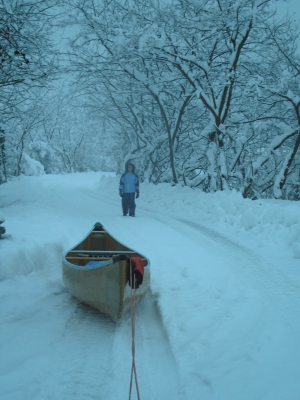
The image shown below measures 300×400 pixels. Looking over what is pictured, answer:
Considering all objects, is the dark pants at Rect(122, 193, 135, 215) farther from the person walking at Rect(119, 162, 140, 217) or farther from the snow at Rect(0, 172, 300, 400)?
the snow at Rect(0, 172, 300, 400)

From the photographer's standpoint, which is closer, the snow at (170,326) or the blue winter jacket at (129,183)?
the snow at (170,326)

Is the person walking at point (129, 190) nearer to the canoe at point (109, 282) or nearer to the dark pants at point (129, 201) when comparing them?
the dark pants at point (129, 201)

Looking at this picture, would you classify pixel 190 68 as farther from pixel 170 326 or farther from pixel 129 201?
pixel 170 326

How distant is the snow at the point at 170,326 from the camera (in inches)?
97.7

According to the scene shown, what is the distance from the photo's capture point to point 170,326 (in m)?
3.36

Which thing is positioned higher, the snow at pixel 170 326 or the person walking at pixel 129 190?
the person walking at pixel 129 190

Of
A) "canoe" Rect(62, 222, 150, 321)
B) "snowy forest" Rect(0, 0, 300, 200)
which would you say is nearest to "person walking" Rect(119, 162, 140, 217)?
"snowy forest" Rect(0, 0, 300, 200)

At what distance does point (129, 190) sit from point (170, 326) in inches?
306

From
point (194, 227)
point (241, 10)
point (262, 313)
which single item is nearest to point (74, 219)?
point (194, 227)

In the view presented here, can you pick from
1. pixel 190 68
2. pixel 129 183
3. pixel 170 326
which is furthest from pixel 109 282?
pixel 190 68

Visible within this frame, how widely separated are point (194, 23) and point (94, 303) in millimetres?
10631

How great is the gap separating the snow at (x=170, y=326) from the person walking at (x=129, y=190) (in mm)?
4010

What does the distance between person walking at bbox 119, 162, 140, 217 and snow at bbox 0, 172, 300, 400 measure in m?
4.01

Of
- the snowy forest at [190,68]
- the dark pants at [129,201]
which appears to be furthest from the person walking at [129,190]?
the snowy forest at [190,68]
